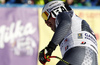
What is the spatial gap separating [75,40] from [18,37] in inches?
182

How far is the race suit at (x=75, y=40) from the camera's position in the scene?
12.7ft

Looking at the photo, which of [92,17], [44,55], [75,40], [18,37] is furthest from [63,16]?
[92,17]

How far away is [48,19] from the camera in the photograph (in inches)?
177

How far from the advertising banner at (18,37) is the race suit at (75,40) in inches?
170

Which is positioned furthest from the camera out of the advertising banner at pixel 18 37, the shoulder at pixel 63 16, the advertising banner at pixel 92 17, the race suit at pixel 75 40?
the advertising banner at pixel 92 17

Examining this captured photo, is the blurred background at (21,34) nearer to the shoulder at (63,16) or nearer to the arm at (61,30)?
the shoulder at (63,16)

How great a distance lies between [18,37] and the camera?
8.43 m

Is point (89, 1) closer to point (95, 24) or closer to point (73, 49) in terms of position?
point (95, 24)

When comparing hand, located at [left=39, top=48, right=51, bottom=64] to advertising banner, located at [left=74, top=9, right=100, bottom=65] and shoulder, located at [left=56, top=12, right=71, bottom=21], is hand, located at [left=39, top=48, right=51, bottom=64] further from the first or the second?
advertising banner, located at [left=74, top=9, right=100, bottom=65]

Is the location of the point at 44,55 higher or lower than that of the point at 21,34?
higher

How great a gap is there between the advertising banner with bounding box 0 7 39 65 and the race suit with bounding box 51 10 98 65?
14.1 feet

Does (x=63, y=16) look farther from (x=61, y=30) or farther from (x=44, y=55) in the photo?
(x=44, y=55)

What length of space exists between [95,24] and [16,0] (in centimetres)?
292

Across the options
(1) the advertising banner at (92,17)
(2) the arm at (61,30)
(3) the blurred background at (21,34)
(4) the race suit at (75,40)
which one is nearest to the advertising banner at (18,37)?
(3) the blurred background at (21,34)
